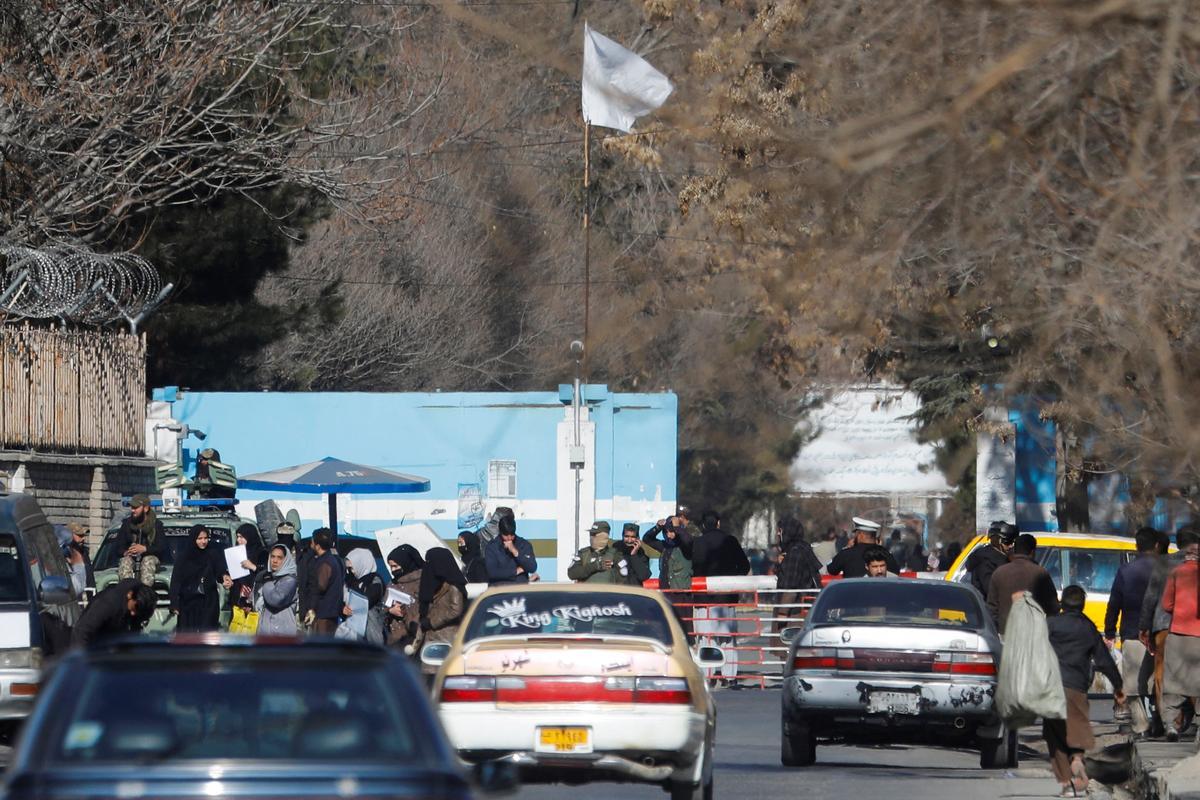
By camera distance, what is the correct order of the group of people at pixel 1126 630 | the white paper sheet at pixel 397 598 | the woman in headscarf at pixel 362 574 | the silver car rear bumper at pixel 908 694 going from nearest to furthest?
1. the group of people at pixel 1126 630
2. the silver car rear bumper at pixel 908 694
3. the white paper sheet at pixel 397 598
4. the woman in headscarf at pixel 362 574

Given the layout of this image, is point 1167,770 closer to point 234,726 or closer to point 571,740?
point 571,740

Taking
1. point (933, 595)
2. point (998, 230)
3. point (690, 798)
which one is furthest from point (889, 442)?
point (998, 230)

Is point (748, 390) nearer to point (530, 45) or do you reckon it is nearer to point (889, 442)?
point (889, 442)

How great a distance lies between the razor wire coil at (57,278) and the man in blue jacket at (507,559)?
6487mm

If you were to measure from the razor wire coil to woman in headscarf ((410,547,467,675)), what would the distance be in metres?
8.08

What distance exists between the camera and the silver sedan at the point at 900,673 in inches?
588

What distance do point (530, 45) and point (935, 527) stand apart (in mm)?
70892

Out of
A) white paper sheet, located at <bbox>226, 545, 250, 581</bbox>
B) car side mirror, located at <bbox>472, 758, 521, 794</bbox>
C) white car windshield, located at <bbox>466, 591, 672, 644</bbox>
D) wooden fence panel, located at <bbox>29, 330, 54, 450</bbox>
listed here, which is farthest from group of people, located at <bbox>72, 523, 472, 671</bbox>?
car side mirror, located at <bbox>472, 758, 521, 794</bbox>

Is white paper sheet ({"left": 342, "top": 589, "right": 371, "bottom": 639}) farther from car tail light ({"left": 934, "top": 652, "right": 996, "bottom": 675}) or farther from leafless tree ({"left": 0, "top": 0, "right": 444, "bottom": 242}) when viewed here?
leafless tree ({"left": 0, "top": 0, "right": 444, "bottom": 242})

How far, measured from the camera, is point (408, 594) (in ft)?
64.3

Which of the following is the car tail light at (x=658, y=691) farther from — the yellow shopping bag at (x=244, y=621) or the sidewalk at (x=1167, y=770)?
the yellow shopping bag at (x=244, y=621)

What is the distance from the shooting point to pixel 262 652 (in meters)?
6.80

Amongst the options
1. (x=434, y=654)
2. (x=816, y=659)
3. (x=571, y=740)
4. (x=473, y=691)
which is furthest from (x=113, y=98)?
(x=571, y=740)

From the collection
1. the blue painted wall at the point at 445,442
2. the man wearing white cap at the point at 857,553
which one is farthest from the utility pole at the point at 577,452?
the man wearing white cap at the point at 857,553
